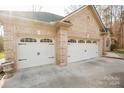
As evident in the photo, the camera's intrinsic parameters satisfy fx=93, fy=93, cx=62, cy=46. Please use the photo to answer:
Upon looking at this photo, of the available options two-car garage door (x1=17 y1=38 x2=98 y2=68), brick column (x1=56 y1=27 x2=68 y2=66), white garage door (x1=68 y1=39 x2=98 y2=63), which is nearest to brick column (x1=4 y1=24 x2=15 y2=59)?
two-car garage door (x1=17 y1=38 x2=98 y2=68)

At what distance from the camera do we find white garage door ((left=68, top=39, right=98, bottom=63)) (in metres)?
7.66

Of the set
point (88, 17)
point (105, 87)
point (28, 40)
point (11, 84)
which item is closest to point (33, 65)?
point (28, 40)

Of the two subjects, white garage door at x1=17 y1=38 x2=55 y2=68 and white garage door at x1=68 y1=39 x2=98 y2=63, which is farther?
white garage door at x1=68 y1=39 x2=98 y2=63

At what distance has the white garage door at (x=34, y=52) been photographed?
5707 millimetres

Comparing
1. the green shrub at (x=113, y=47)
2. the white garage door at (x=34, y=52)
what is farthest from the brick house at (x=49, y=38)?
the green shrub at (x=113, y=47)

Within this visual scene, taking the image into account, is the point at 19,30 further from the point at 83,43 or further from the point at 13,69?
the point at 83,43

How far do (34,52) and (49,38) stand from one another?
58.3 inches

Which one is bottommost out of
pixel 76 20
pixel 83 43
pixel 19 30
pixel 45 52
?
pixel 45 52

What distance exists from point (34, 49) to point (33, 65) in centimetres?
108

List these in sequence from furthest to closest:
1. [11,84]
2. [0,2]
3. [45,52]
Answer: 1. [45,52]
2. [0,2]
3. [11,84]

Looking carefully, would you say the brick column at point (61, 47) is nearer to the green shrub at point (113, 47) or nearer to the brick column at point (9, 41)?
the brick column at point (9, 41)

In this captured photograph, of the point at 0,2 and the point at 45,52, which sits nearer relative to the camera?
the point at 0,2

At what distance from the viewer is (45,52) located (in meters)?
6.64

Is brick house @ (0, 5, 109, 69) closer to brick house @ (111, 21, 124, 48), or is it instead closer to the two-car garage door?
the two-car garage door
